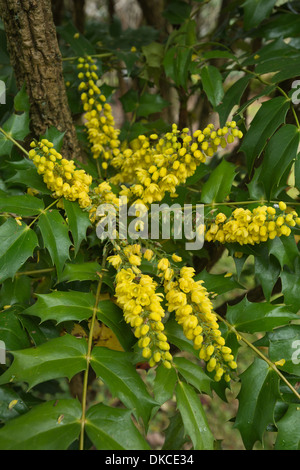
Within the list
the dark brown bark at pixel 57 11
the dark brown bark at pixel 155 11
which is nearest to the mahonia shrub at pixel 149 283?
the dark brown bark at pixel 57 11

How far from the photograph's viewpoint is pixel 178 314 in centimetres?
83

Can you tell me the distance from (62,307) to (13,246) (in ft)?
0.57

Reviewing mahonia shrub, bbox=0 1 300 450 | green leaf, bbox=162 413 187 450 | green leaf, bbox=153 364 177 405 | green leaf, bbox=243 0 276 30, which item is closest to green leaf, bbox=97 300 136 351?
mahonia shrub, bbox=0 1 300 450

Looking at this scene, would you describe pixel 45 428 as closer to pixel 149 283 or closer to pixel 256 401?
pixel 149 283

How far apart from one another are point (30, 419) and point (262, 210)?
614 mm

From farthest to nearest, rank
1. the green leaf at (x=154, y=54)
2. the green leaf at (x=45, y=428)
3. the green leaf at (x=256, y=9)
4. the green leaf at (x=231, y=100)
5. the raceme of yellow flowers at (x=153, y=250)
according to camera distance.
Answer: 1. the green leaf at (x=154, y=54)
2. the green leaf at (x=256, y=9)
3. the green leaf at (x=231, y=100)
4. the raceme of yellow flowers at (x=153, y=250)
5. the green leaf at (x=45, y=428)

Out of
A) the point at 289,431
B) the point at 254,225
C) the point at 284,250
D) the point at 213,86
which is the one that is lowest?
the point at 289,431

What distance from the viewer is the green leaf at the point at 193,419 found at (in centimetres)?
79

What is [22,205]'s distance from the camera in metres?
0.96

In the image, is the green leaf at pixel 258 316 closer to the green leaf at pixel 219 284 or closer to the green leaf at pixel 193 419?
the green leaf at pixel 219 284

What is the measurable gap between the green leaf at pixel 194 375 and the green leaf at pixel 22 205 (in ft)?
1.52

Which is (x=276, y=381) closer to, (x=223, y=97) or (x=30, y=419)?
(x=30, y=419)

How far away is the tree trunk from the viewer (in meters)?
1.04

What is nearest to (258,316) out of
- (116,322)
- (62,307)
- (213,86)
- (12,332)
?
(116,322)
